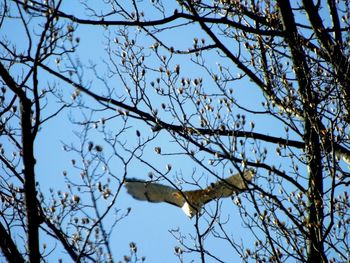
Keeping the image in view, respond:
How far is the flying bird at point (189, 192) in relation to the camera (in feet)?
16.9

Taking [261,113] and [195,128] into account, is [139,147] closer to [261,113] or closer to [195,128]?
[195,128]

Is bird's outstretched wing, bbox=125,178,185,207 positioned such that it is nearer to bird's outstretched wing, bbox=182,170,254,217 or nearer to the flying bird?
the flying bird

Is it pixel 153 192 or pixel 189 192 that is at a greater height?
pixel 153 192

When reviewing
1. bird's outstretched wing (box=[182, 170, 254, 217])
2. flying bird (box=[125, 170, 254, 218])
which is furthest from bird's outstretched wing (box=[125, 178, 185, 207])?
bird's outstretched wing (box=[182, 170, 254, 217])

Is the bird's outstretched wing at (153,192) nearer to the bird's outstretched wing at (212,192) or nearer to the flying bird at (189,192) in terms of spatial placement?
the flying bird at (189,192)

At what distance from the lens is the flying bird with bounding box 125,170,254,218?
5148 mm

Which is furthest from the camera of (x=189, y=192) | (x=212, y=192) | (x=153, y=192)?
(x=153, y=192)

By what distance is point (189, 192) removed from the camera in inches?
224

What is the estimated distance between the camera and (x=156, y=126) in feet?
18.4

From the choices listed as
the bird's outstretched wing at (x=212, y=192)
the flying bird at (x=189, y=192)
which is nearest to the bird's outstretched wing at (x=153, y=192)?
the flying bird at (x=189, y=192)

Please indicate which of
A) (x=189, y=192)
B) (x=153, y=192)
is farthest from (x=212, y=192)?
(x=153, y=192)

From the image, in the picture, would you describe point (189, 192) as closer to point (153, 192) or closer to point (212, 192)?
point (212, 192)

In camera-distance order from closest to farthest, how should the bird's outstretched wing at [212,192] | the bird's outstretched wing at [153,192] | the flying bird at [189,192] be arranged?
1. the flying bird at [189,192]
2. the bird's outstretched wing at [212,192]
3. the bird's outstretched wing at [153,192]

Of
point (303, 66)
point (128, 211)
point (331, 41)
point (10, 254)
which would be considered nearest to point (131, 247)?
point (128, 211)
